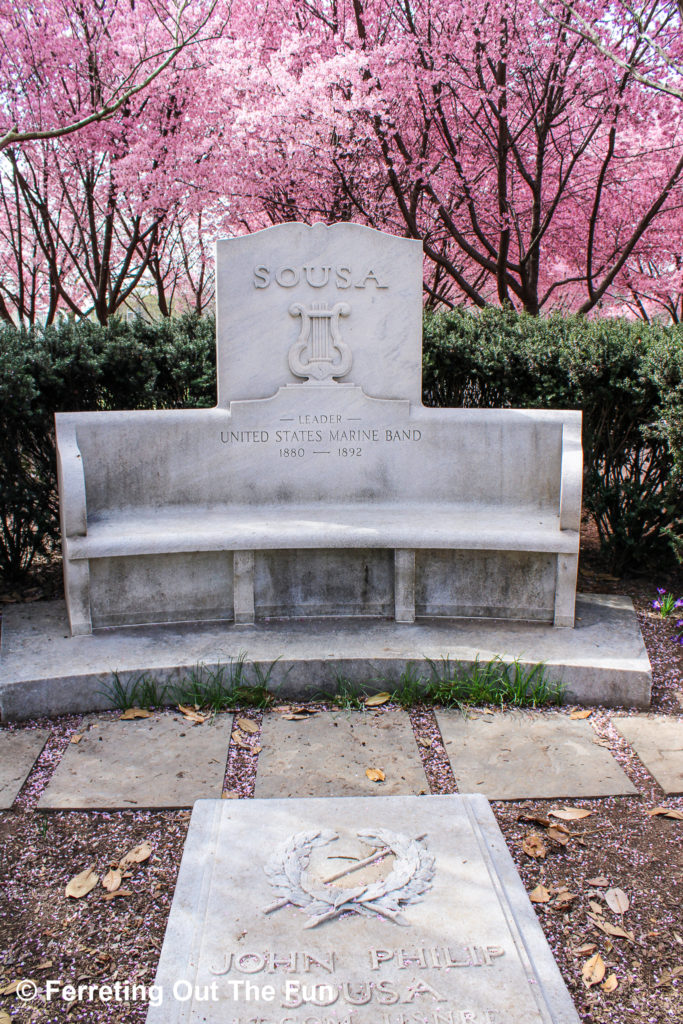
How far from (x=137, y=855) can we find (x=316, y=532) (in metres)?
1.79

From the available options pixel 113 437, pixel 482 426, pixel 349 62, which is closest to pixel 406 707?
pixel 482 426

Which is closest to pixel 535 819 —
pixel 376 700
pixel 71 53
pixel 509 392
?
pixel 376 700

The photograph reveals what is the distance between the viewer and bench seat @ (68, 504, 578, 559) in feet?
12.6

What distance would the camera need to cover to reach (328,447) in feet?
15.1

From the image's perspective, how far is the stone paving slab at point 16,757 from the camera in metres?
2.91

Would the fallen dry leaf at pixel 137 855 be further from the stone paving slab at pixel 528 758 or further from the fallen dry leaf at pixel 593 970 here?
the fallen dry leaf at pixel 593 970

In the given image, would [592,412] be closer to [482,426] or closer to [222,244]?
[482,426]

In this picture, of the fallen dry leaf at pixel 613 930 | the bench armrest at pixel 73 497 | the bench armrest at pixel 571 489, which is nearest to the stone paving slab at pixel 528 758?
the fallen dry leaf at pixel 613 930

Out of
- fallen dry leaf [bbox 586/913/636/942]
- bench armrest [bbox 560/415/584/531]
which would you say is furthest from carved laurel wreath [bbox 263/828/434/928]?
bench armrest [bbox 560/415/584/531]

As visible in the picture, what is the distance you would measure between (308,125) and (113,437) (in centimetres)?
509

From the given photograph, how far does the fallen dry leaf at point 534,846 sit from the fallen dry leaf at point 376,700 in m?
0.98

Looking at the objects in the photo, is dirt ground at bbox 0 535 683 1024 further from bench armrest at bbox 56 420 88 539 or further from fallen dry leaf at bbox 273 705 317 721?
bench armrest at bbox 56 420 88 539

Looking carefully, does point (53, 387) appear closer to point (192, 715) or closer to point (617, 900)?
point (192, 715)

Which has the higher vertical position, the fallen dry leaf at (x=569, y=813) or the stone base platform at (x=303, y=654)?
the stone base platform at (x=303, y=654)
